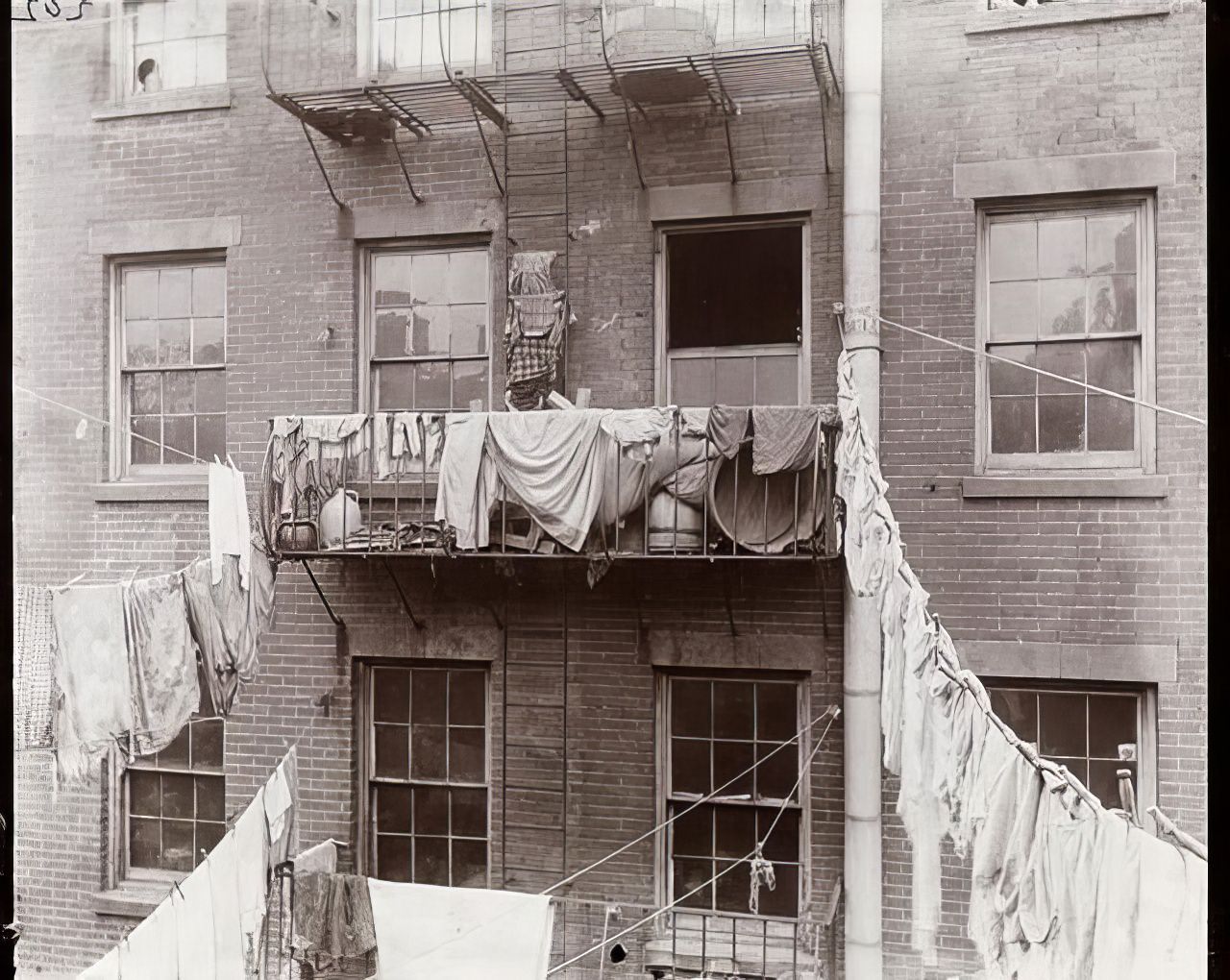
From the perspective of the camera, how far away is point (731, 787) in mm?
6633

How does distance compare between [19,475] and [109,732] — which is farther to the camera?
[19,475]

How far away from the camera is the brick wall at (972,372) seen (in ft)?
19.2

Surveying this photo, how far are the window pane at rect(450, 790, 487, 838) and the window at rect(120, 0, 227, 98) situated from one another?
468cm

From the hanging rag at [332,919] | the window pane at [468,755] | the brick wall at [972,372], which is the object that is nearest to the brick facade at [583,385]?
the brick wall at [972,372]

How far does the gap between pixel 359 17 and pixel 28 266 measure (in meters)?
2.65

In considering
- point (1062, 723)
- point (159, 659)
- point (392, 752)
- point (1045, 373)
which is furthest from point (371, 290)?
point (1062, 723)

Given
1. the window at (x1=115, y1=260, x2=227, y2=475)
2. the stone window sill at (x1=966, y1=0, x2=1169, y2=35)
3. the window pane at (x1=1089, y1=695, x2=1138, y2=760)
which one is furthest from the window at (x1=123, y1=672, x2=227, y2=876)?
the stone window sill at (x1=966, y1=0, x2=1169, y2=35)

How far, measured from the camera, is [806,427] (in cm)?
602

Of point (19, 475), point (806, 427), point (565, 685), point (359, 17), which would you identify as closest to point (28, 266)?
point (19, 475)

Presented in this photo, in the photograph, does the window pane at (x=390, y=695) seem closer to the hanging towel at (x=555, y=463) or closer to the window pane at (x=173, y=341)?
the hanging towel at (x=555, y=463)

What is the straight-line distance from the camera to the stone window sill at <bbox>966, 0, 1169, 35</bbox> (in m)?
5.82

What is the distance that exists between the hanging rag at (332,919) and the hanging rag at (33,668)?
5.65ft

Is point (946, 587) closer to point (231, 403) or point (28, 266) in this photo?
point (231, 403)

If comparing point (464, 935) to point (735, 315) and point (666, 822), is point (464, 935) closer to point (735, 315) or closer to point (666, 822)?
point (666, 822)
